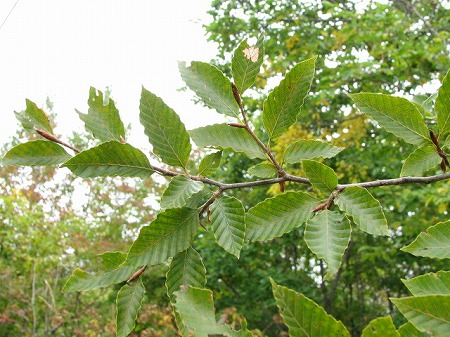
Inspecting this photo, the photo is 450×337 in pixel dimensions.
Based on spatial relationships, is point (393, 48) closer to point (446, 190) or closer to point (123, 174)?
point (446, 190)

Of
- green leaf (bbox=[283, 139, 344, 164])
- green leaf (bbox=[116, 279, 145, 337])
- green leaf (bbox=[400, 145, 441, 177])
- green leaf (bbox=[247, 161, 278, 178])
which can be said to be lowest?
green leaf (bbox=[116, 279, 145, 337])

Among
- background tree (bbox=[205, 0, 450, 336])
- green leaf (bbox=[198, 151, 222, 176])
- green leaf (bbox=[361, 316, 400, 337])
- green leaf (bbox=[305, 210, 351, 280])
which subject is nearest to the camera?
green leaf (bbox=[361, 316, 400, 337])

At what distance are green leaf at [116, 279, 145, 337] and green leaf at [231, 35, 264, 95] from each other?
24 cm

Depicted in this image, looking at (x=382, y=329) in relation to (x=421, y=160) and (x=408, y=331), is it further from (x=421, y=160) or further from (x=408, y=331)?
(x=421, y=160)

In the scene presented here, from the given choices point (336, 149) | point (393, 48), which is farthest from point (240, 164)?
point (336, 149)

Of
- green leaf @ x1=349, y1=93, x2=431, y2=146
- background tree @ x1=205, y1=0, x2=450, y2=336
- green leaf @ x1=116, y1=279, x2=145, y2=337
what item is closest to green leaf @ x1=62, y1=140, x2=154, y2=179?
green leaf @ x1=116, y1=279, x2=145, y2=337

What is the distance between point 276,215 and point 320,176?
2.3 inches

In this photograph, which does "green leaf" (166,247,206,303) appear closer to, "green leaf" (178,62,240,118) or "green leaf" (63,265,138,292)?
"green leaf" (63,265,138,292)

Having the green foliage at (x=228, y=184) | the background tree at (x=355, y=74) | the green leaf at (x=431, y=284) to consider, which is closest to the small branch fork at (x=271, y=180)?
the green foliage at (x=228, y=184)

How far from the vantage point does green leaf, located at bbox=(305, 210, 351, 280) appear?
1.49 ft

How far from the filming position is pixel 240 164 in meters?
4.43

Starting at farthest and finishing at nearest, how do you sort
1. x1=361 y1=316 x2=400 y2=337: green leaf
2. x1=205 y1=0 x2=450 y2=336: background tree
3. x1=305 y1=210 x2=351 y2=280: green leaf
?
1. x1=205 y1=0 x2=450 y2=336: background tree
2. x1=305 y1=210 x2=351 y2=280: green leaf
3. x1=361 y1=316 x2=400 y2=337: green leaf

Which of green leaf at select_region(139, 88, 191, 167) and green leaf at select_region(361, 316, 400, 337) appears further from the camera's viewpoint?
green leaf at select_region(139, 88, 191, 167)

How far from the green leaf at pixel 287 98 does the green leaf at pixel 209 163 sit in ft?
0.21
